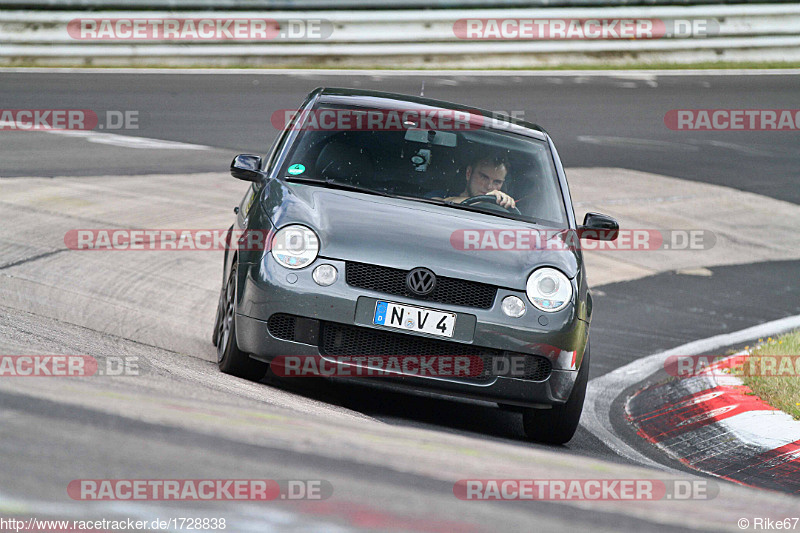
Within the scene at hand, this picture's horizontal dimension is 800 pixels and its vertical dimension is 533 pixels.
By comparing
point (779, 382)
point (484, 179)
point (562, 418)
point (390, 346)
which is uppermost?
point (484, 179)

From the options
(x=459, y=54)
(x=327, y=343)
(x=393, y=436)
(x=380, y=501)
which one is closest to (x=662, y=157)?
(x=459, y=54)

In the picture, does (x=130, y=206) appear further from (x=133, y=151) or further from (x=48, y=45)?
(x=48, y=45)

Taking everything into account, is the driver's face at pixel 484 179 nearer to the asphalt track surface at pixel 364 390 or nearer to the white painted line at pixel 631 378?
the asphalt track surface at pixel 364 390

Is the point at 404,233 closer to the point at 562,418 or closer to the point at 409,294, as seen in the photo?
the point at 409,294

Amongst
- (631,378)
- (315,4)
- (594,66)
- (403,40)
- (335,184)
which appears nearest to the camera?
(335,184)

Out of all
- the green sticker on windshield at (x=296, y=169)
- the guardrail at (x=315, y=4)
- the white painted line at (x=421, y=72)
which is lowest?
the green sticker on windshield at (x=296, y=169)

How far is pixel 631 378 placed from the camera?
279 inches

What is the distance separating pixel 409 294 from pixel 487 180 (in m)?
1.33

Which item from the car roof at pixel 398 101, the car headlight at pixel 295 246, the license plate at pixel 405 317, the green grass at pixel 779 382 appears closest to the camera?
the license plate at pixel 405 317

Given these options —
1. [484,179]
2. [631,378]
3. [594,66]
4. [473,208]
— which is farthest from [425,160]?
[594,66]

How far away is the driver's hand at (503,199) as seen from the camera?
19.5 feet

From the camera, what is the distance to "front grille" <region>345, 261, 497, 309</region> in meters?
4.93

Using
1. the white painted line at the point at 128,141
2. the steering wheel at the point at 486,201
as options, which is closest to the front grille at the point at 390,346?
the steering wheel at the point at 486,201

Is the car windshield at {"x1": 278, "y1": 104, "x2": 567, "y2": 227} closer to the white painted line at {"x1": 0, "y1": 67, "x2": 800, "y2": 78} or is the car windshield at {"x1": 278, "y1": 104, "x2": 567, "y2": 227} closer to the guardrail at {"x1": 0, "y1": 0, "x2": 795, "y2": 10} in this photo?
the white painted line at {"x1": 0, "y1": 67, "x2": 800, "y2": 78}
